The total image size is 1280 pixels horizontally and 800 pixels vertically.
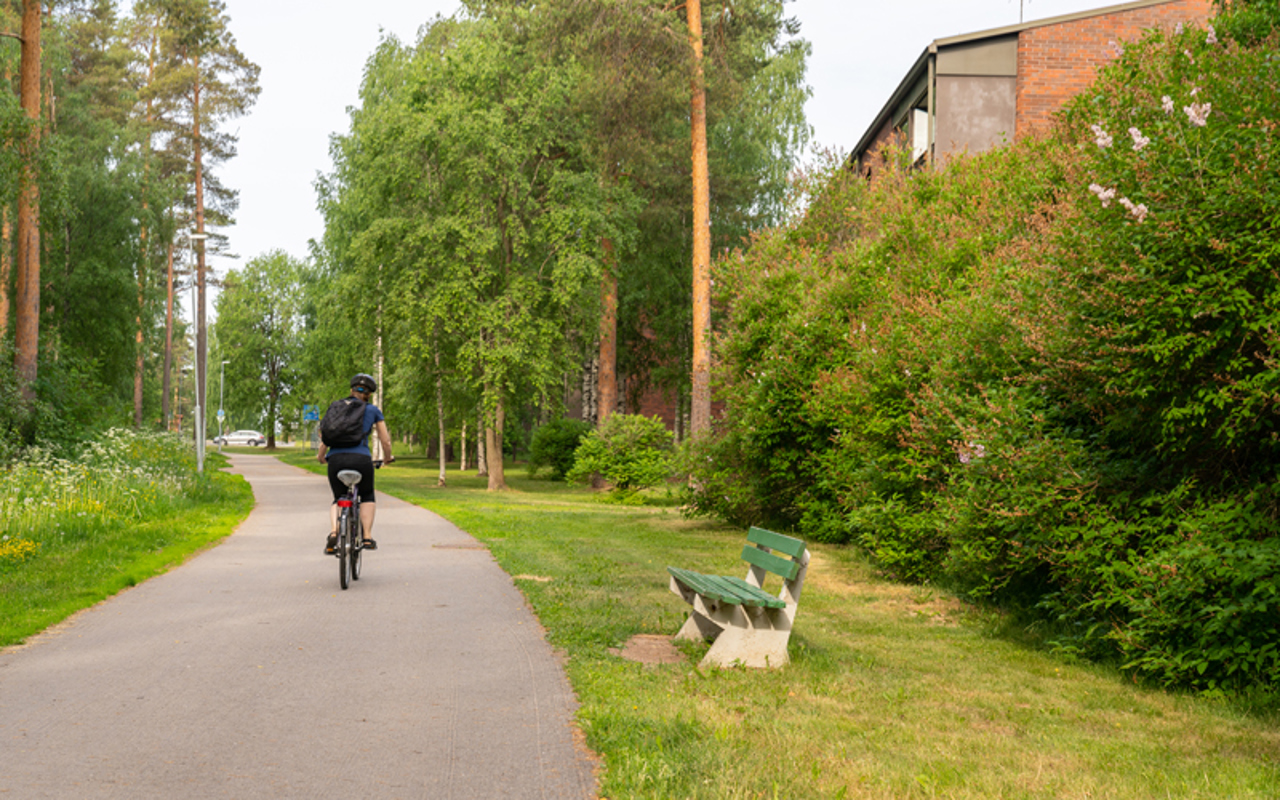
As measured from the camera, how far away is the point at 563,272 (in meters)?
29.8

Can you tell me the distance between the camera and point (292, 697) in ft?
19.4

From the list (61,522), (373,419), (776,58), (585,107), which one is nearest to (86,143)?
(585,107)

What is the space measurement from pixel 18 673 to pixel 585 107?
25.3 meters

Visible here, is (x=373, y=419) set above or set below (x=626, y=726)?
above

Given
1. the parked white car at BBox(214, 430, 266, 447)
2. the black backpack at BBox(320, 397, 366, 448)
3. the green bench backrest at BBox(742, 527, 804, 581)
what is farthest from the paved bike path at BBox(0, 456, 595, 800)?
the parked white car at BBox(214, 430, 266, 447)

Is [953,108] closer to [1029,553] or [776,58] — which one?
[776,58]

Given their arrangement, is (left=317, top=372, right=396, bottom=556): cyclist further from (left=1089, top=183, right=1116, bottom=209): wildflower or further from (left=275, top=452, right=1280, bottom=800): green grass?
(left=1089, top=183, right=1116, bottom=209): wildflower

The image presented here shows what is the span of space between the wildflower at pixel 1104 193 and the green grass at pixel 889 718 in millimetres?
3102

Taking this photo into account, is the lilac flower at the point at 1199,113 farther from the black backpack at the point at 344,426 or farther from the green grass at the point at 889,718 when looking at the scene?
the black backpack at the point at 344,426

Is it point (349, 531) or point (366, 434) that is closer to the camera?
point (349, 531)

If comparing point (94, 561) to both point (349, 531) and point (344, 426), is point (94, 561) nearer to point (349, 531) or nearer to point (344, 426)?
point (349, 531)

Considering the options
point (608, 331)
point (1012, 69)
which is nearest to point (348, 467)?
point (1012, 69)

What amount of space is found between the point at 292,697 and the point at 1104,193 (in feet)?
19.3

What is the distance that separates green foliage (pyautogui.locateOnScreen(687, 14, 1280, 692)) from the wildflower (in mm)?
25
